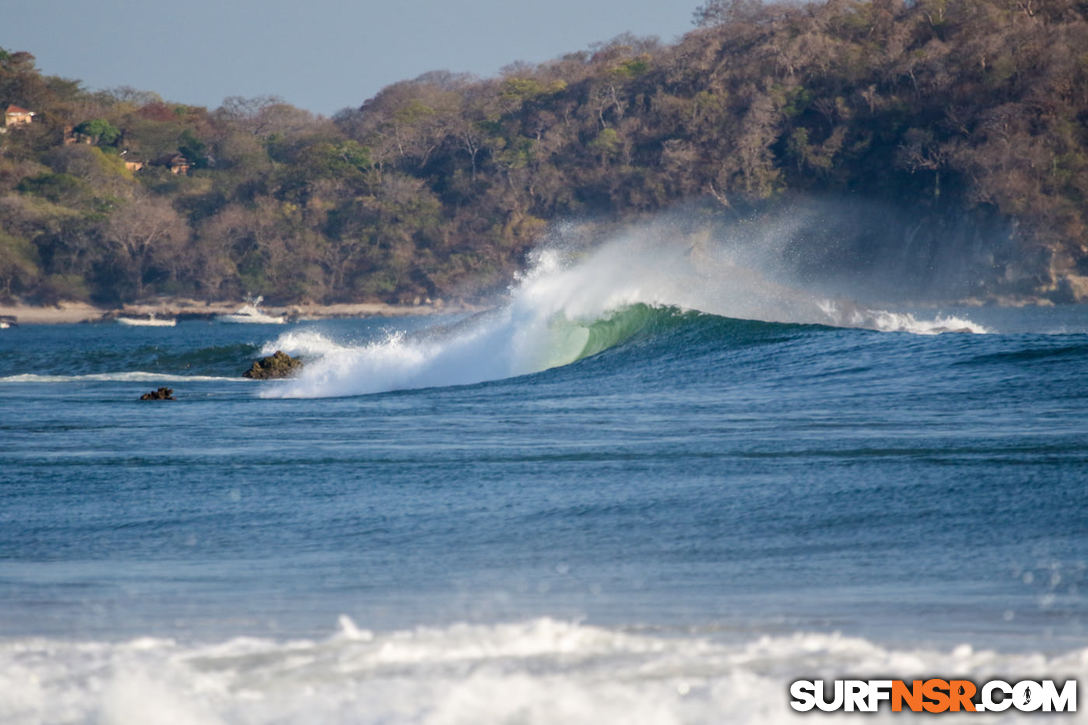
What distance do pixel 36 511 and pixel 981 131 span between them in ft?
246

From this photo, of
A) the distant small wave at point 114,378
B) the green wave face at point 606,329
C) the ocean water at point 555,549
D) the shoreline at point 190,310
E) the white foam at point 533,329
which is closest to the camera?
the ocean water at point 555,549

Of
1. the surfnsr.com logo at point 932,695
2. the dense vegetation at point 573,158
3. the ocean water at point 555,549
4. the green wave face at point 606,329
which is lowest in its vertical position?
the surfnsr.com logo at point 932,695

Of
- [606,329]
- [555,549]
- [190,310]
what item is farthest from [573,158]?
[555,549]

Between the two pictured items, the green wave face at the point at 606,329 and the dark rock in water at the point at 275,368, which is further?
the dark rock in water at the point at 275,368

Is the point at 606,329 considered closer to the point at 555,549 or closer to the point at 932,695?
the point at 555,549

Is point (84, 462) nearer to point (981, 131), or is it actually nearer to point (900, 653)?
point (900, 653)

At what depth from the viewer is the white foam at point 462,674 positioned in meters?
4.32

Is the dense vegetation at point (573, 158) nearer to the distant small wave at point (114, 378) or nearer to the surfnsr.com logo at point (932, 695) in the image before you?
the distant small wave at point (114, 378)

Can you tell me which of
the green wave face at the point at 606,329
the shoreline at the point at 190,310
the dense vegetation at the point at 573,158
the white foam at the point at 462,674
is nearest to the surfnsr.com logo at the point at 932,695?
the white foam at the point at 462,674

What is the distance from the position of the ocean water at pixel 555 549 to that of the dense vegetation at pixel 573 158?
6615 cm

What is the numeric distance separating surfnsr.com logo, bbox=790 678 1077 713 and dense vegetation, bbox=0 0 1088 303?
73475mm

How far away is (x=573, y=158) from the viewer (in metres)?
95.2

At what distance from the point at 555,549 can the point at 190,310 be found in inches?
3763

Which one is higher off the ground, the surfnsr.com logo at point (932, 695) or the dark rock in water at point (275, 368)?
the dark rock in water at point (275, 368)
